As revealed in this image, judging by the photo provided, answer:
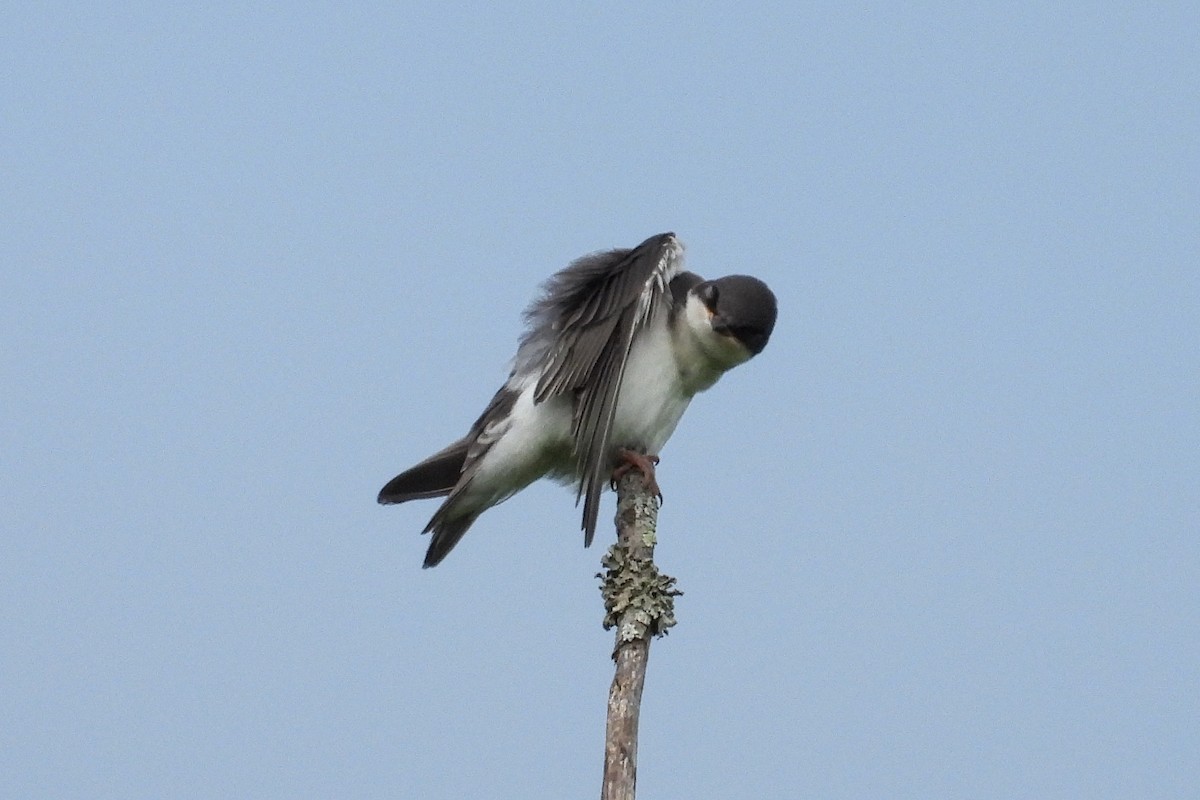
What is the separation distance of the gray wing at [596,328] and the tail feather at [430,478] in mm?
492

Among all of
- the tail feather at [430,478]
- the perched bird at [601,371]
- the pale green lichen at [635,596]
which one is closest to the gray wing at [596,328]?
the perched bird at [601,371]

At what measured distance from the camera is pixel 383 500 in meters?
7.30

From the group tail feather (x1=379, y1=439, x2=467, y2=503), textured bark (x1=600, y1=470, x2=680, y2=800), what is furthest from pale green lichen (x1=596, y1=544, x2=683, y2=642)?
tail feather (x1=379, y1=439, x2=467, y2=503)

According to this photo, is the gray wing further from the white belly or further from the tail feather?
the tail feather

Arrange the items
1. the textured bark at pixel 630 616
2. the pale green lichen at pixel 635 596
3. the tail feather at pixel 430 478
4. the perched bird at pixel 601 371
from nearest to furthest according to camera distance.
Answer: the textured bark at pixel 630 616
the pale green lichen at pixel 635 596
the perched bird at pixel 601 371
the tail feather at pixel 430 478

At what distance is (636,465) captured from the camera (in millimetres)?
6605

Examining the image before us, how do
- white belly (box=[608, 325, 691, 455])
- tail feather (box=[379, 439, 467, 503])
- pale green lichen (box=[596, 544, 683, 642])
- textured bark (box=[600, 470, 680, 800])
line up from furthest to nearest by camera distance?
1. tail feather (box=[379, 439, 467, 503])
2. white belly (box=[608, 325, 691, 455])
3. pale green lichen (box=[596, 544, 683, 642])
4. textured bark (box=[600, 470, 680, 800])

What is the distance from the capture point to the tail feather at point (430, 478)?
7.21 m

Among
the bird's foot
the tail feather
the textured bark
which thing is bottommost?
the textured bark

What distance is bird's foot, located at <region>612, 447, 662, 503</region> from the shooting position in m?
6.46

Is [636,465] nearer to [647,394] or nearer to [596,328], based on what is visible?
[647,394]

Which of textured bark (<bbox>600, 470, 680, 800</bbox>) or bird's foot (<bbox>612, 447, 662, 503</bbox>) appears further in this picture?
bird's foot (<bbox>612, 447, 662, 503</bbox>)

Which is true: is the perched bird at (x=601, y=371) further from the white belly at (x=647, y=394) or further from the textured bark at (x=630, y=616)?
the textured bark at (x=630, y=616)

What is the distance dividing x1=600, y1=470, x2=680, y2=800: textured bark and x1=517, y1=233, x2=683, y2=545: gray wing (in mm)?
523
